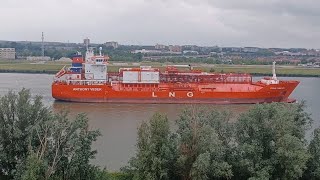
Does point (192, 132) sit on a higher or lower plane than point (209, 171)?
higher

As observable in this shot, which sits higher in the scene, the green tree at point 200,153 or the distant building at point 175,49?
the distant building at point 175,49

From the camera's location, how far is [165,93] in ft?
96.1

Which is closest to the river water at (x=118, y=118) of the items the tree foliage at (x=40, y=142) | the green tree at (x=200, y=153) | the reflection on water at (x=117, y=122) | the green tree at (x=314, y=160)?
the reflection on water at (x=117, y=122)

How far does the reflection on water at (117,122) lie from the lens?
49.0 ft

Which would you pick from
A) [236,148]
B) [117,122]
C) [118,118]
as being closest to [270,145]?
[236,148]

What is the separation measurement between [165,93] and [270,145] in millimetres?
18398

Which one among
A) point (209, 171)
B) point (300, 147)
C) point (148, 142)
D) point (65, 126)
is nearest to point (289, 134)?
point (300, 147)

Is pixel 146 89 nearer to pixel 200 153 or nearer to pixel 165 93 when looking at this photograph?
pixel 165 93

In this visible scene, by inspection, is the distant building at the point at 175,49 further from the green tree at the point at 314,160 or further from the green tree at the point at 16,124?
the green tree at the point at 314,160

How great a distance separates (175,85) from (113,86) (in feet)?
12.8

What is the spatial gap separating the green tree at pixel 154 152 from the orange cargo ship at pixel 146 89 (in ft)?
59.7

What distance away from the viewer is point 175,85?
29.7 m

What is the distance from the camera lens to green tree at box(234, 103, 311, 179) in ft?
35.0

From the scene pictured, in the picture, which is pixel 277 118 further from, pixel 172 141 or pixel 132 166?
pixel 132 166
